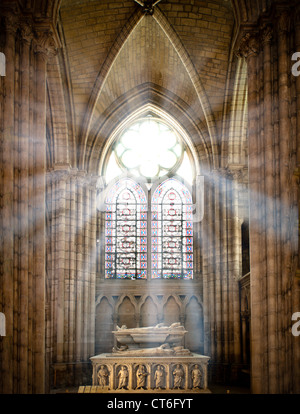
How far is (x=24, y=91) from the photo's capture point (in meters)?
14.9

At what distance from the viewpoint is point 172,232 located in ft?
87.4

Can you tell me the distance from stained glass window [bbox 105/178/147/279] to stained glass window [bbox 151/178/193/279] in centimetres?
44

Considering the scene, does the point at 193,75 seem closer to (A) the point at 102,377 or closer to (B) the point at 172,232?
(B) the point at 172,232

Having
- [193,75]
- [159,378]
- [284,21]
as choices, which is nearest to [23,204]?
[159,378]

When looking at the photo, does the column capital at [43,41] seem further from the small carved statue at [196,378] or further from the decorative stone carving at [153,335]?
the small carved statue at [196,378]

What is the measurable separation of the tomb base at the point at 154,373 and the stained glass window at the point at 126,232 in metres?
9.00

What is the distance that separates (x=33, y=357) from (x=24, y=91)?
5.85 m

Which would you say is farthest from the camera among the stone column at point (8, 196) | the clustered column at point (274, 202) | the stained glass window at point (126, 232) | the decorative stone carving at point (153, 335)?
the stained glass window at point (126, 232)


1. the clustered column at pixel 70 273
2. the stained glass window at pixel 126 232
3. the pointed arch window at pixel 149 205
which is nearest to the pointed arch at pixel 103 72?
the clustered column at pixel 70 273

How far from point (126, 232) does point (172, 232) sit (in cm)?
183

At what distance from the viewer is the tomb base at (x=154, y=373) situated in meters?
17.0

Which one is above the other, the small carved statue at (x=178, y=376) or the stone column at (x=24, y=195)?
the stone column at (x=24, y=195)

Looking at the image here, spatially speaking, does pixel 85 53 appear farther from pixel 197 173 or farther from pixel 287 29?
pixel 287 29
